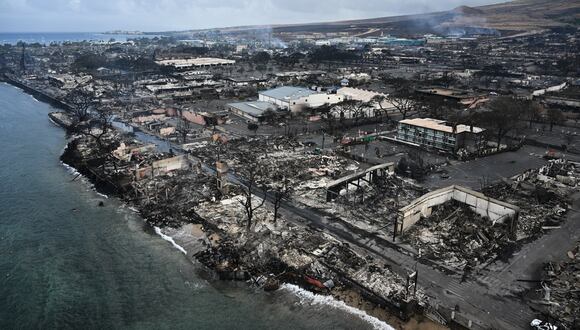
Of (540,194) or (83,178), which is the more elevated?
(83,178)

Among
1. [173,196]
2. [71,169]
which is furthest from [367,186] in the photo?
[71,169]

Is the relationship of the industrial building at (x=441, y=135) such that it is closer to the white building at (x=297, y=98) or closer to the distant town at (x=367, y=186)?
the distant town at (x=367, y=186)

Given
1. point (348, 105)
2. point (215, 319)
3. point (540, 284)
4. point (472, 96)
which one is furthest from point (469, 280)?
point (472, 96)

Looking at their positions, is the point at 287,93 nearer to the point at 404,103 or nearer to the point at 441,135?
the point at 404,103

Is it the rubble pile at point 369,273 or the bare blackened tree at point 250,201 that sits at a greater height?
the bare blackened tree at point 250,201

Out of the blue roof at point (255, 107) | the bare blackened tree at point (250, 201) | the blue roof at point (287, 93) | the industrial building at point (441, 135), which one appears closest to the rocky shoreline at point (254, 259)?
the bare blackened tree at point (250, 201)

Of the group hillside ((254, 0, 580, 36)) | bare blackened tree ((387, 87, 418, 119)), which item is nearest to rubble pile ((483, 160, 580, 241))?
bare blackened tree ((387, 87, 418, 119))

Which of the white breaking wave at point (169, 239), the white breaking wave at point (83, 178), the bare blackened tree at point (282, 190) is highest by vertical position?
the bare blackened tree at point (282, 190)
